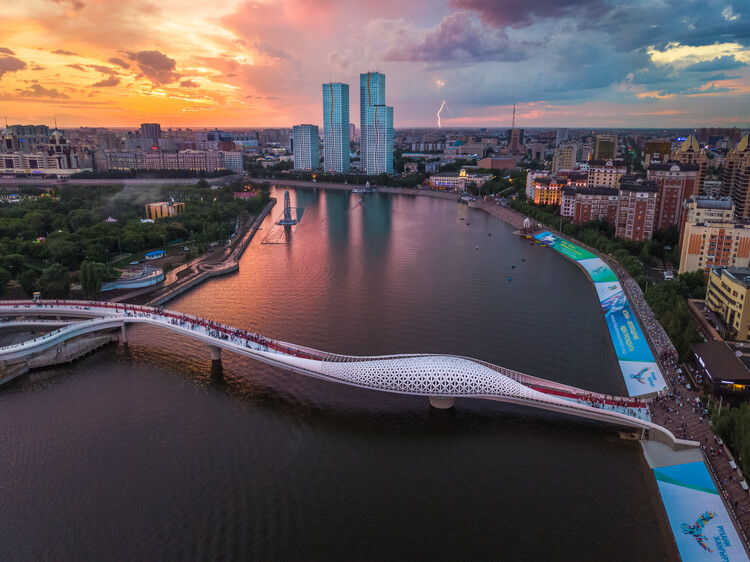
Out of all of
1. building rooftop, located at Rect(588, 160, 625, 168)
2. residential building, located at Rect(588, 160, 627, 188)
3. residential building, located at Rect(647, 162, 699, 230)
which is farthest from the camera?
building rooftop, located at Rect(588, 160, 625, 168)

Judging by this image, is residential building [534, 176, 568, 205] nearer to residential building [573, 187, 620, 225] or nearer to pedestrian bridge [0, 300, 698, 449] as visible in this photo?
residential building [573, 187, 620, 225]

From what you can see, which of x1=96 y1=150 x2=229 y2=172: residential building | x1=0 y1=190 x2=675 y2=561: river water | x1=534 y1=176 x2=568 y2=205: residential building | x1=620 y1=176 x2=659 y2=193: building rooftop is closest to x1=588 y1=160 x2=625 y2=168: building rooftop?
x1=534 y1=176 x2=568 y2=205: residential building

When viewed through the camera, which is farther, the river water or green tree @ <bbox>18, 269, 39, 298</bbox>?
green tree @ <bbox>18, 269, 39, 298</bbox>

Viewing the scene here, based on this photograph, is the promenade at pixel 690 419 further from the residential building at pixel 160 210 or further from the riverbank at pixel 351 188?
the riverbank at pixel 351 188

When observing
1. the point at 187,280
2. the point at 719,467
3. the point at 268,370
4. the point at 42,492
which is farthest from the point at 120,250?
the point at 719,467

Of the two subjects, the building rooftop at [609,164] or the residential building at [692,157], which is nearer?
the residential building at [692,157]

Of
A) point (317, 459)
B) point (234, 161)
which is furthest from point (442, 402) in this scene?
point (234, 161)

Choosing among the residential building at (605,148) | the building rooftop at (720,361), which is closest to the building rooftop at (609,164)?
the residential building at (605,148)
